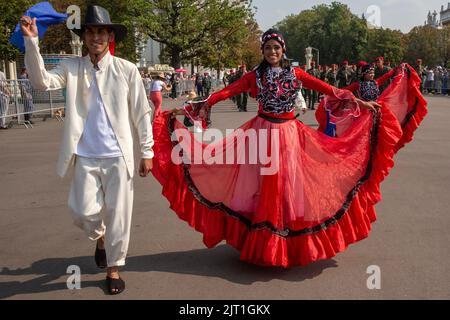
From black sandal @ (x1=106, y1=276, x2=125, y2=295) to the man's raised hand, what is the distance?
77.8 inches

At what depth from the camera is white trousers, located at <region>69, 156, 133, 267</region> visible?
4.13 meters

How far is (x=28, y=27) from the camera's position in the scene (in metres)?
3.86

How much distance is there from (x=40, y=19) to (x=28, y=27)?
15.6 inches

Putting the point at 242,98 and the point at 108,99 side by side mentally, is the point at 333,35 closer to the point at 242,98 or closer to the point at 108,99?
the point at 242,98

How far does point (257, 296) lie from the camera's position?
4.12 meters

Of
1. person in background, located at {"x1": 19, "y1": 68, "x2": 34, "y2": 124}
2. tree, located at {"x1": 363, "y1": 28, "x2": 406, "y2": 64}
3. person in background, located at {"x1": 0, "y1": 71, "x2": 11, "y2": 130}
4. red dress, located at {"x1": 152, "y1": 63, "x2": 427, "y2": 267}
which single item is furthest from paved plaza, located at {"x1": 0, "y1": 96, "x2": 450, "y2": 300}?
tree, located at {"x1": 363, "y1": 28, "x2": 406, "y2": 64}

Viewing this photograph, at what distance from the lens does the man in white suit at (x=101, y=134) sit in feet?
13.6

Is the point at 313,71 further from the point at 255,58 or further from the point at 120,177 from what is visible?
the point at 255,58

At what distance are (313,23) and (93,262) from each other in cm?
10975

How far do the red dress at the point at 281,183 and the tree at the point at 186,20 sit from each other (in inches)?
1533

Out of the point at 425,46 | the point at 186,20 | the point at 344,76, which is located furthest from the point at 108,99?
the point at 425,46

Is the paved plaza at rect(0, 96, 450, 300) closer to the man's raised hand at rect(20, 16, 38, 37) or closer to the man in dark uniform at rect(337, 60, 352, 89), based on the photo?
the man's raised hand at rect(20, 16, 38, 37)

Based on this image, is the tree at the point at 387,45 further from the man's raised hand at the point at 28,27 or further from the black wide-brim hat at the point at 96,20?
the man's raised hand at the point at 28,27
